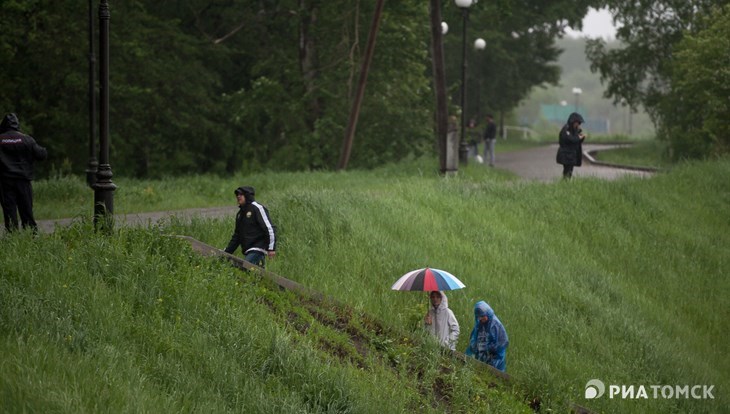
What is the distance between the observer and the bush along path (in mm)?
12141

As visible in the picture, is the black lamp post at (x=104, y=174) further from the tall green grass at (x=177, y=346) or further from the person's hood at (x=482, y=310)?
the person's hood at (x=482, y=310)

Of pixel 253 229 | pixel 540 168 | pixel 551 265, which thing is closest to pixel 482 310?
pixel 253 229

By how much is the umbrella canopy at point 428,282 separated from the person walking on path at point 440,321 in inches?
4.4

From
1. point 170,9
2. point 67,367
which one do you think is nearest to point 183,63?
point 170,9

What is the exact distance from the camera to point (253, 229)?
14812mm

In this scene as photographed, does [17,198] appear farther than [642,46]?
No

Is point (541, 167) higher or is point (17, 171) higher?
point (17, 171)

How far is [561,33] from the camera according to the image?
180 ft

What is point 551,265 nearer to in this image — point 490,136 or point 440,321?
point 440,321

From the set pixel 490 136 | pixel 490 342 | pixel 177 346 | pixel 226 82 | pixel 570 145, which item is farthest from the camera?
pixel 226 82

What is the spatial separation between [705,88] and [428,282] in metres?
25.6

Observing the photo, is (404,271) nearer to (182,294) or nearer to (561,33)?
(182,294)

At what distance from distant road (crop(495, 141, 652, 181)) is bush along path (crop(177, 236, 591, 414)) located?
15.3 m

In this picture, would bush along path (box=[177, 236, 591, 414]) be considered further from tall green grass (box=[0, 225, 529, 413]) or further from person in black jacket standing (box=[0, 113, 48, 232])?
person in black jacket standing (box=[0, 113, 48, 232])
